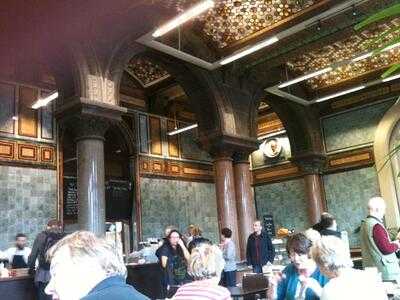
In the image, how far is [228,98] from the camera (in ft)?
35.3

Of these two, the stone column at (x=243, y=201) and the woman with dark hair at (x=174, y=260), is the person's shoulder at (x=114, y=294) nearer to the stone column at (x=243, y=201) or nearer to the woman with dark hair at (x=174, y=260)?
the woman with dark hair at (x=174, y=260)

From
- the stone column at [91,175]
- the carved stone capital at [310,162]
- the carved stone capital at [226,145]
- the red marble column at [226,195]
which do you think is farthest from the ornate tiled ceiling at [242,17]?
the carved stone capital at [310,162]

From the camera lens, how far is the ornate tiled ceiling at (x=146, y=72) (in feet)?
41.9

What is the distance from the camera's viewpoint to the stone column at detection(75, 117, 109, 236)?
7.15 m

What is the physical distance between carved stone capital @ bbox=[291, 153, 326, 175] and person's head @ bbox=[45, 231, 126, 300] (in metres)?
12.6

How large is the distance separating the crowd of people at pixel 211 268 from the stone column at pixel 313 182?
26.2 feet

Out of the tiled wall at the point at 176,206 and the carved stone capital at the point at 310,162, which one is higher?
the carved stone capital at the point at 310,162

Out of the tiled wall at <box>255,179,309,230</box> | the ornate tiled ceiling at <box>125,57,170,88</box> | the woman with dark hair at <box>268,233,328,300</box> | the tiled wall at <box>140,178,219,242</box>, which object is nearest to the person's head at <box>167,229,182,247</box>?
the woman with dark hair at <box>268,233,328,300</box>

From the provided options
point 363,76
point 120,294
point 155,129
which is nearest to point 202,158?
point 155,129

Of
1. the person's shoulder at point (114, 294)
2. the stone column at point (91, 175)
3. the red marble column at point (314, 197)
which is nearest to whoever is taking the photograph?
the person's shoulder at point (114, 294)

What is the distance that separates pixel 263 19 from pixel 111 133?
6149mm

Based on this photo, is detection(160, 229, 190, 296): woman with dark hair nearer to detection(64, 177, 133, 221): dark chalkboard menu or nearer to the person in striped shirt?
the person in striped shirt

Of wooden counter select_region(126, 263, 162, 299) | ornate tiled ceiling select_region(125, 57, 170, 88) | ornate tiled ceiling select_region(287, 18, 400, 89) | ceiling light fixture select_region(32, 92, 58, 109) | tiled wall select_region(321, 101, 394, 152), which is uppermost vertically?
ornate tiled ceiling select_region(125, 57, 170, 88)

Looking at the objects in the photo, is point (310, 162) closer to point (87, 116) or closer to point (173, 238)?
point (87, 116)
